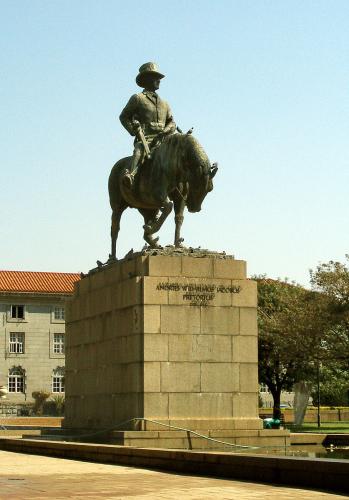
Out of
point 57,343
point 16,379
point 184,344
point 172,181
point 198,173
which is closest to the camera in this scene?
point 184,344

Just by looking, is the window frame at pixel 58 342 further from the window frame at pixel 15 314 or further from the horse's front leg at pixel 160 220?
the horse's front leg at pixel 160 220

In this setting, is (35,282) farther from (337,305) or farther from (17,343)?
(337,305)

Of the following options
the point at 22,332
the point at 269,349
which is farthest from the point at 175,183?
the point at 22,332

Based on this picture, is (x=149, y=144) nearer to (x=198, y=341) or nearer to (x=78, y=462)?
(x=198, y=341)

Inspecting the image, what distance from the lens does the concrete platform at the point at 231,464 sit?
48.1 feet

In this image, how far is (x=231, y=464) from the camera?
16.7 m

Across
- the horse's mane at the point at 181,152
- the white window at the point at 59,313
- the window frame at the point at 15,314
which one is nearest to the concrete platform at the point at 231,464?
the horse's mane at the point at 181,152

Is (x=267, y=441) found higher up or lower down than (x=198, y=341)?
lower down

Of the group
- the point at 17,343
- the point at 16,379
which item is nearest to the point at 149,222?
the point at 17,343

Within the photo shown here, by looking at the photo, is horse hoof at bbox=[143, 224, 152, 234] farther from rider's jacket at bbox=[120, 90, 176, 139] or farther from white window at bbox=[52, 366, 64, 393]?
white window at bbox=[52, 366, 64, 393]

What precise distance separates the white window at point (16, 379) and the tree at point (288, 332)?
30.8 meters

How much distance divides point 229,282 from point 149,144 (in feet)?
13.9

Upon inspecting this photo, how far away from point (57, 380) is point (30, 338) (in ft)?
15.1

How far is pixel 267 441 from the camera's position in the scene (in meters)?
23.4
